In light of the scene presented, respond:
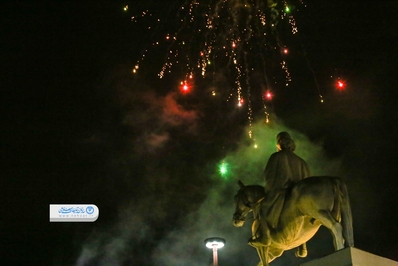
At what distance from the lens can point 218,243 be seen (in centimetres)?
1529

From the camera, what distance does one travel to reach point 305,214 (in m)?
10.2

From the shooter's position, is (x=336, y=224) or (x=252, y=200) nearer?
(x=336, y=224)

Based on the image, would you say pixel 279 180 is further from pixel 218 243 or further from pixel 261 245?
pixel 218 243

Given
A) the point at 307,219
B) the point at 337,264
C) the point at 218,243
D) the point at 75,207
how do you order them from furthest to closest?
the point at 75,207
the point at 218,243
the point at 307,219
the point at 337,264

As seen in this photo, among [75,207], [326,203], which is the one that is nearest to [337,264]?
[326,203]

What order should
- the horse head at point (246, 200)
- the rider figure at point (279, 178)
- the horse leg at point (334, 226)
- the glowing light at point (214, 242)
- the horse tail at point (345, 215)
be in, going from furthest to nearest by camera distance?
the glowing light at point (214, 242)
the horse head at point (246, 200)
the rider figure at point (279, 178)
the horse tail at point (345, 215)
the horse leg at point (334, 226)

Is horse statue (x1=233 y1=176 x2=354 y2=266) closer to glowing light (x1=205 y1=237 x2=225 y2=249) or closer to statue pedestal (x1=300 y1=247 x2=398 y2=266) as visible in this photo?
statue pedestal (x1=300 y1=247 x2=398 y2=266)

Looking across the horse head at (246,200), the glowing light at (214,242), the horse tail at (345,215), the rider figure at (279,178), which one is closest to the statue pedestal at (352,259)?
the horse tail at (345,215)

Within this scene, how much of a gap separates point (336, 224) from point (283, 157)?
2.30 m

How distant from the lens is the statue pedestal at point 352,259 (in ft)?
27.1

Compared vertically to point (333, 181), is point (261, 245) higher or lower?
lower

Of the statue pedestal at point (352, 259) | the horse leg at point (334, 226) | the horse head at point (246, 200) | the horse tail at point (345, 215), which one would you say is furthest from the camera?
the horse head at point (246, 200)

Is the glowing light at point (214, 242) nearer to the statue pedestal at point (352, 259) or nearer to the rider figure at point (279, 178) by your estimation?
the rider figure at point (279, 178)

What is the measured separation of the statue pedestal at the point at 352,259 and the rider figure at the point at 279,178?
89.6 inches
